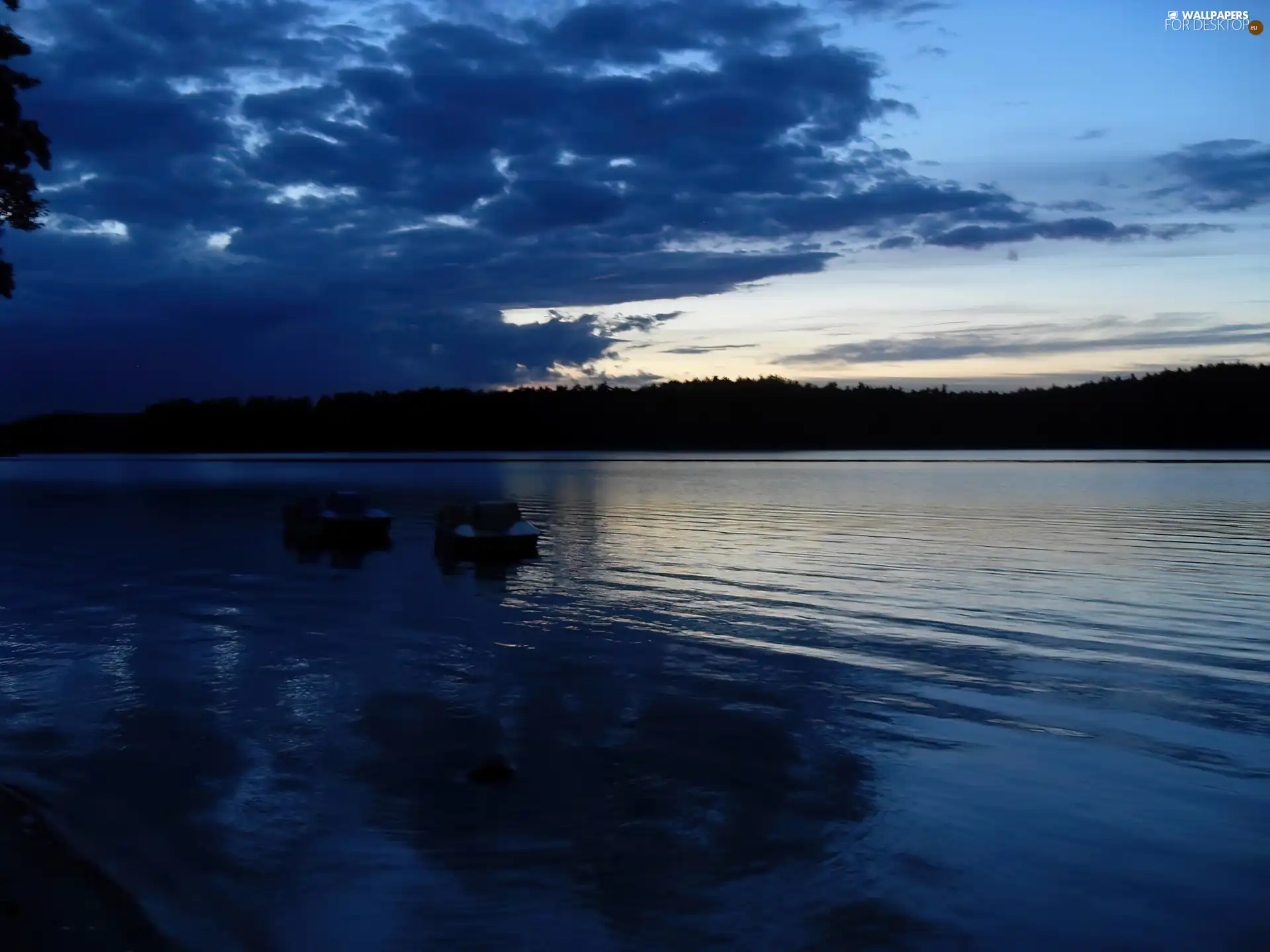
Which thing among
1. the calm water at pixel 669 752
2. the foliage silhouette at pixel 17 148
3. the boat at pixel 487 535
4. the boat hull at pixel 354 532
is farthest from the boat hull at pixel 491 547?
the foliage silhouette at pixel 17 148

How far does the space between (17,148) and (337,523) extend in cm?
2372

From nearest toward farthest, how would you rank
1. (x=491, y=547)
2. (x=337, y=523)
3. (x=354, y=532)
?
(x=491, y=547)
(x=337, y=523)
(x=354, y=532)

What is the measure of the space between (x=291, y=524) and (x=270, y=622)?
1946 cm

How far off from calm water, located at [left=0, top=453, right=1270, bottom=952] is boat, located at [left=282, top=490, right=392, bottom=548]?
9.37m

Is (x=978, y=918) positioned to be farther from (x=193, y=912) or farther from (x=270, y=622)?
(x=270, y=622)

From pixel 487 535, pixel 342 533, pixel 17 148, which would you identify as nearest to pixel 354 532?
pixel 342 533

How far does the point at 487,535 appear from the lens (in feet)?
107

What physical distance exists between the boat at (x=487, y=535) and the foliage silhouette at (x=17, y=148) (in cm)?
1860

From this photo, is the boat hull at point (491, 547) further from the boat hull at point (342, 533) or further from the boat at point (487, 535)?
the boat hull at point (342, 533)

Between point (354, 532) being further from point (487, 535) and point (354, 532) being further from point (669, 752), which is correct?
point (669, 752)

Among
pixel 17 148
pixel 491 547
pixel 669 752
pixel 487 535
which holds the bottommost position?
pixel 669 752

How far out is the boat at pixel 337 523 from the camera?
124 ft

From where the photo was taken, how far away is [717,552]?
111 feet

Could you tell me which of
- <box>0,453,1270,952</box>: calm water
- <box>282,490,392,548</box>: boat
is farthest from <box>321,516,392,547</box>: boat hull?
<box>0,453,1270,952</box>: calm water
